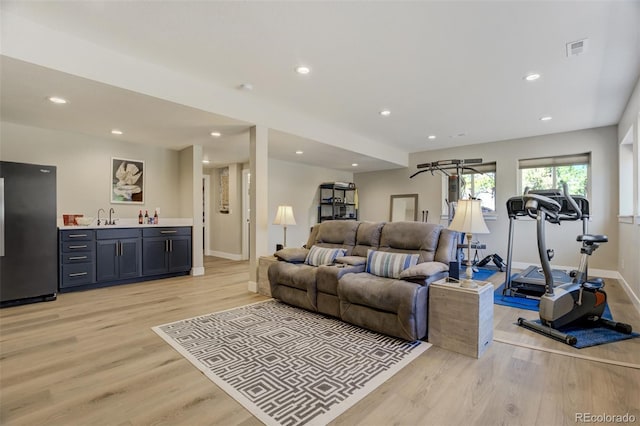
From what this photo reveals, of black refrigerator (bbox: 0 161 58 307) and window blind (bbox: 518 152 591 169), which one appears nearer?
black refrigerator (bbox: 0 161 58 307)

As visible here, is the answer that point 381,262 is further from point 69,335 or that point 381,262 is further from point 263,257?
point 69,335

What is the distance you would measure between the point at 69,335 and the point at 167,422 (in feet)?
6.10

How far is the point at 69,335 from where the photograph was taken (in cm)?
280

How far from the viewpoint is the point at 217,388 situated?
196cm

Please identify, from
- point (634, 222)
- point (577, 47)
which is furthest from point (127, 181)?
point (634, 222)

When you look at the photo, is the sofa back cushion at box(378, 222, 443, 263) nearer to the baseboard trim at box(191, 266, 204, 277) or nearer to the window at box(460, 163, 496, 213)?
the baseboard trim at box(191, 266, 204, 277)

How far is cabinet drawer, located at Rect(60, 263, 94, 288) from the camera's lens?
4258mm

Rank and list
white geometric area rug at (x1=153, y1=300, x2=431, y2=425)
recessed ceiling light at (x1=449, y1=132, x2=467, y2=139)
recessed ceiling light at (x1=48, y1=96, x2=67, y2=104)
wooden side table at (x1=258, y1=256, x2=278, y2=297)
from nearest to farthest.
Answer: white geometric area rug at (x1=153, y1=300, x2=431, y2=425) → recessed ceiling light at (x1=48, y1=96, x2=67, y2=104) → wooden side table at (x1=258, y1=256, x2=278, y2=297) → recessed ceiling light at (x1=449, y1=132, x2=467, y2=139)

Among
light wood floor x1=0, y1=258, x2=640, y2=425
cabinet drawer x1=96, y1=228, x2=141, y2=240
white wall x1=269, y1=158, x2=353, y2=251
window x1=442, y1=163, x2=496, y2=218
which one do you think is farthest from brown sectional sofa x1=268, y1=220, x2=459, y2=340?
window x1=442, y1=163, x2=496, y2=218

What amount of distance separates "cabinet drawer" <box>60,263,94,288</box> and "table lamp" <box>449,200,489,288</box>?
15.9 feet

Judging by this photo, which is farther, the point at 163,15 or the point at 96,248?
the point at 96,248

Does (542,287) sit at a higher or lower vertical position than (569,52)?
lower

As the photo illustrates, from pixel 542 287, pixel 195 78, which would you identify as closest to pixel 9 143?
pixel 195 78

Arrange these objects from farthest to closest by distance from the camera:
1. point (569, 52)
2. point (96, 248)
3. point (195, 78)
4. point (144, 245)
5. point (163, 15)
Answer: point (144, 245) → point (96, 248) → point (195, 78) → point (569, 52) → point (163, 15)
